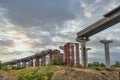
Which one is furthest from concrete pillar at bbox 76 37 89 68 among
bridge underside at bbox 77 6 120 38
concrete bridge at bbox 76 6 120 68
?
bridge underside at bbox 77 6 120 38

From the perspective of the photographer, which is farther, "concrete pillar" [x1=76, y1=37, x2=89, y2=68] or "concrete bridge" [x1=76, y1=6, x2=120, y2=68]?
"concrete pillar" [x1=76, y1=37, x2=89, y2=68]

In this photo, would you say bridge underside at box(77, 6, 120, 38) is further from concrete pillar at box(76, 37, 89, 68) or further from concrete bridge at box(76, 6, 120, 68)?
concrete pillar at box(76, 37, 89, 68)

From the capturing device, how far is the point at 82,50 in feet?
225

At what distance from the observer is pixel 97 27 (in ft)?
Answer: 201

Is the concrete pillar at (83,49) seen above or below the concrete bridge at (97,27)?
below

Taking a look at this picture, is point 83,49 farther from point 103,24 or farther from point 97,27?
point 103,24

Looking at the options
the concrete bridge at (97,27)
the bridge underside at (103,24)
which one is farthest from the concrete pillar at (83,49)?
the bridge underside at (103,24)

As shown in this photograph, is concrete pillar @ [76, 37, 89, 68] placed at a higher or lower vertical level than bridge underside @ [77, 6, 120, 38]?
lower

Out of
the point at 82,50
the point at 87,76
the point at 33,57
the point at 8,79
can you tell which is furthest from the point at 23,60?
the point at 8,79

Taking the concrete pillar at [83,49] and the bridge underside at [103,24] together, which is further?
the concrete pillar at [83,49]

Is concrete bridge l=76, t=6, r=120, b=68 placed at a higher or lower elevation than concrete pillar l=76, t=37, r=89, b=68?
higher

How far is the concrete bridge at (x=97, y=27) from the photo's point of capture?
5586 cm

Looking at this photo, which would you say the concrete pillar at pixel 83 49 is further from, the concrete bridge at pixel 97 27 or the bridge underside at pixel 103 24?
the bridge underside at pixel 103 24

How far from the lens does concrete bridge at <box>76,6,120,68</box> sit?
2199 inches
